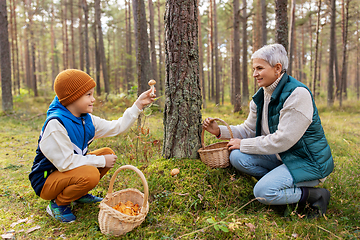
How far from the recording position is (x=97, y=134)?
2.64 metres

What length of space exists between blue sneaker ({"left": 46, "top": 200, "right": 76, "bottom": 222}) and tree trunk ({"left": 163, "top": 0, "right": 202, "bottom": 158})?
1.32 meters

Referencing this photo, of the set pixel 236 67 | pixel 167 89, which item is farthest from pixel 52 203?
pixel 236 67

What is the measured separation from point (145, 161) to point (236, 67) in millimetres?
9100

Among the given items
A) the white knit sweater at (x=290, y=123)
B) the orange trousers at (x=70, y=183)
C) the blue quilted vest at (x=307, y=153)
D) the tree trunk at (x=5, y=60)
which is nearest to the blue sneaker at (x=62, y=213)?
the orange trousers at (x=70, y=183)

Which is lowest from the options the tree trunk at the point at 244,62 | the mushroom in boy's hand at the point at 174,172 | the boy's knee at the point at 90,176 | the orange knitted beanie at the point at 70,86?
the mushroom in boy's hand at the point at 174,172

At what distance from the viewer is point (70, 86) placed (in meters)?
2.13

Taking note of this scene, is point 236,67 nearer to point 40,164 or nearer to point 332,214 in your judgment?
point 332,214

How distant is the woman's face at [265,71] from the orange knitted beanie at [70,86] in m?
1.88

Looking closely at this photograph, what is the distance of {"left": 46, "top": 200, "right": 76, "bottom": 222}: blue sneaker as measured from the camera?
2.25 meters

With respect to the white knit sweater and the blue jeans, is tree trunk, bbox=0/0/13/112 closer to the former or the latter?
the white knit sweater

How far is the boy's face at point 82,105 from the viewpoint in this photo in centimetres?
221

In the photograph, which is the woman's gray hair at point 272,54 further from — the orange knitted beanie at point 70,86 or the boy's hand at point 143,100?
the orange knitted beanie at point 70,86

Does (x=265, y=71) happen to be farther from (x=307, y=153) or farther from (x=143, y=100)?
(x=143, y=100)

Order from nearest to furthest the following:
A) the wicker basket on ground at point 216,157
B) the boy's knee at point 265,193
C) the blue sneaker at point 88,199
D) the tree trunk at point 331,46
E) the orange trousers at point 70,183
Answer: the orange trousers at point 70,183
the boy's knee at point 265,193
the blue sneaker at point 88,199
the wicker basket on ground at point 216,157
the tree trunk at point 331,46
